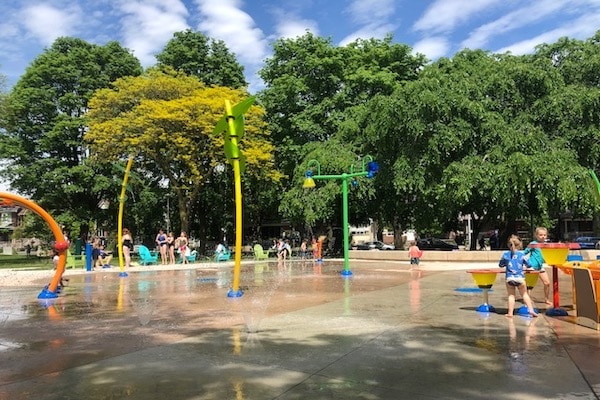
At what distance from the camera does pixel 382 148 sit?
89.3 ft

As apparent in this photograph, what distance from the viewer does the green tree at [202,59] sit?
39.8 metres

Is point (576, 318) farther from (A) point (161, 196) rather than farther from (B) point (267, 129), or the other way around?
(A) point (161, 196)

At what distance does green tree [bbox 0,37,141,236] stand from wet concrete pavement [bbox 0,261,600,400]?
2757 cm

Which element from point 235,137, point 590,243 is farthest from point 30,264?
point 590,243

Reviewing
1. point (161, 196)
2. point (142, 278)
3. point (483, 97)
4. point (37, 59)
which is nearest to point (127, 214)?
point (161, 196)

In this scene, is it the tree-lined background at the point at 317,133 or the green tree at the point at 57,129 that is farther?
the green tree at the point at 57,129

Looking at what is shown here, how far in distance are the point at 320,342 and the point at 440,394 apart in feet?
7.64

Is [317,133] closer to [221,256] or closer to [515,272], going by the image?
[221,256]

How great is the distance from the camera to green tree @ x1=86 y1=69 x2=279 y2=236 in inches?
1136

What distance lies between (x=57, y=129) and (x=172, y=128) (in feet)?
37.9

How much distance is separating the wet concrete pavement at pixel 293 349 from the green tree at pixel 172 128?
1854 centimetres

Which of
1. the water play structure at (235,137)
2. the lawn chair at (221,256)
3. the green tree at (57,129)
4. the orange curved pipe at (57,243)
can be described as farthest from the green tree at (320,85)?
the water play structure at (235,137)

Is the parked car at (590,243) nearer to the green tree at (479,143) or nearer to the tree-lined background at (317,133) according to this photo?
the tree-lined background at (317,133)

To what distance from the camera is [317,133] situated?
107 ft
